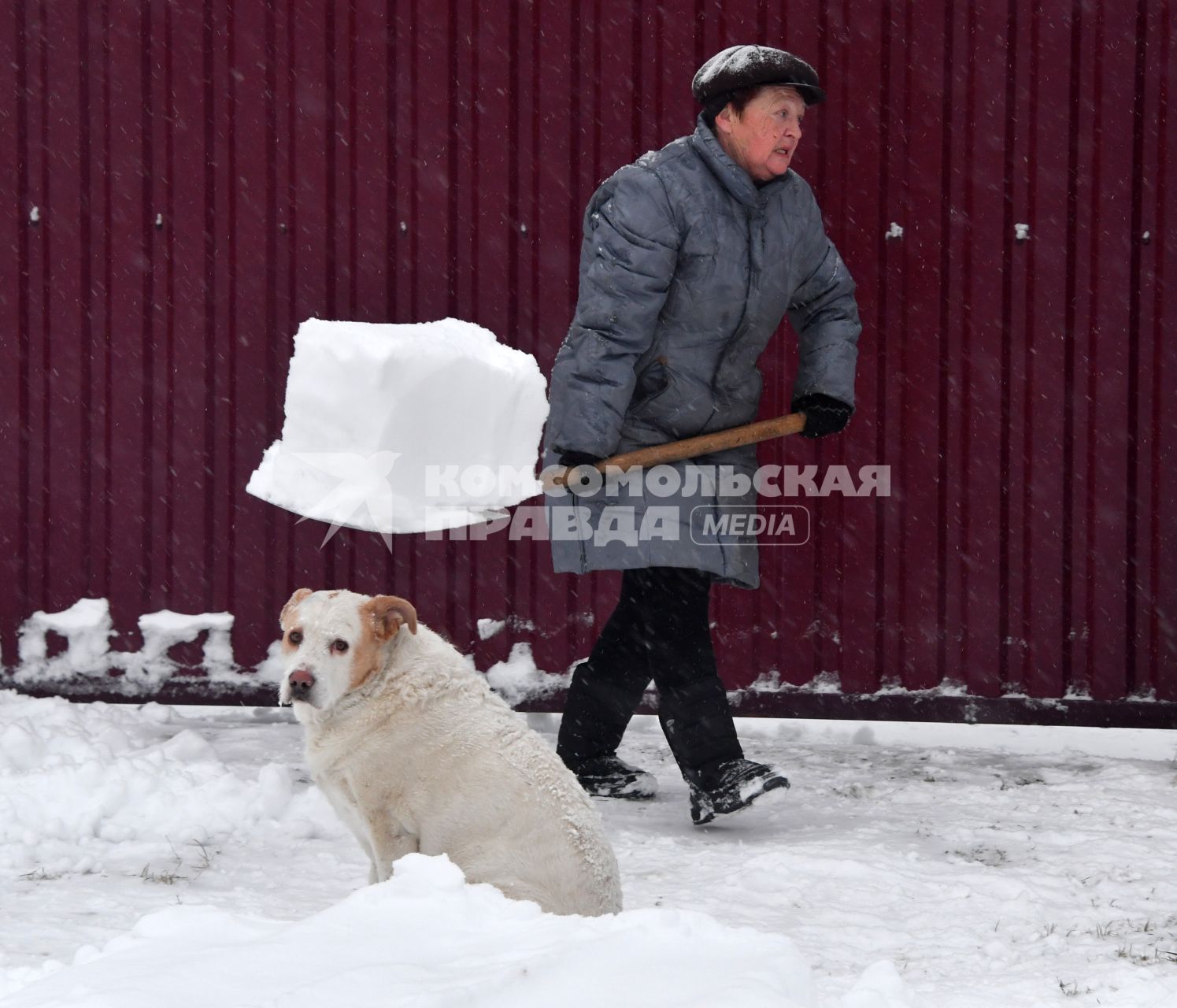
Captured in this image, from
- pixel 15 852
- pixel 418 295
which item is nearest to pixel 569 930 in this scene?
pixel 15 852

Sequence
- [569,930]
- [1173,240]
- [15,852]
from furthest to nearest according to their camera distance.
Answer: [1173,240] < [15,852] < [569,930]

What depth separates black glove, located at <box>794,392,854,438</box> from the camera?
4039 mm

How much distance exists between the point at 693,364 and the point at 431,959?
2.22m

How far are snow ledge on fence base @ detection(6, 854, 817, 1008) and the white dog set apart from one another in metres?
0.28

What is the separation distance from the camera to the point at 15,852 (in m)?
3.53

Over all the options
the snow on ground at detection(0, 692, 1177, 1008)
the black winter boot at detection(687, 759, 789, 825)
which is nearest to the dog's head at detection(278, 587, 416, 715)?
the snow on ground at detection(0, 692, 1177, 1008)

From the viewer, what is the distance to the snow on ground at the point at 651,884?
2.09 meters

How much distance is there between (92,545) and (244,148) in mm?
1695

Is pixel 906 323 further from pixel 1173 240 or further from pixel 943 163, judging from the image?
pixel 1173 240

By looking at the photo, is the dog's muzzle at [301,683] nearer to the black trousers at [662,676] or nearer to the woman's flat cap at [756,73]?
the black trousers at [662,676]

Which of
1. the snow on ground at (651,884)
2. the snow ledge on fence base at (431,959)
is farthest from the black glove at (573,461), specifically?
the snow ledge on fence base at (431,959)

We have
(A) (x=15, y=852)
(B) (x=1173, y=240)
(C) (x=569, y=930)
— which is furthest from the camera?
(B) (x=1173, y=240)

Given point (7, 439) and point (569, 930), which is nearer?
point (569, 930)

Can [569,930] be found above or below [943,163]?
below
